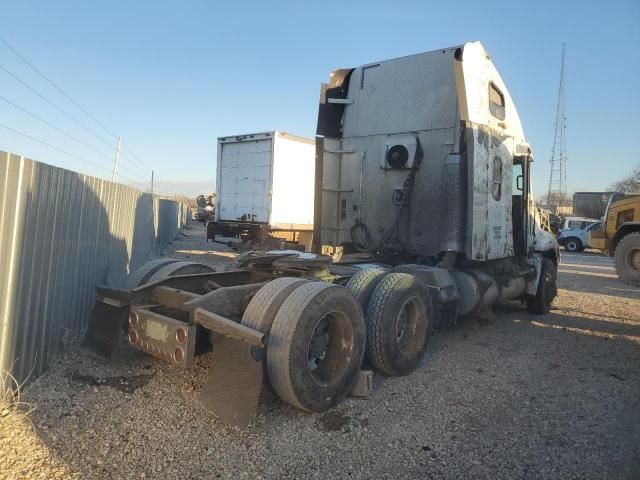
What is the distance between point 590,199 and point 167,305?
49.6 m

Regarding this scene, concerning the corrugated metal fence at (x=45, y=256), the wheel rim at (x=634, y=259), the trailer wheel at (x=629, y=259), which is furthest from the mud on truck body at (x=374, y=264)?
the wheel rim at (x=634, y=259)

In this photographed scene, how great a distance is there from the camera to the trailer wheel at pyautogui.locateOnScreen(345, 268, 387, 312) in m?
4.68

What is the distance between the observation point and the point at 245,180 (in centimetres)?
1546

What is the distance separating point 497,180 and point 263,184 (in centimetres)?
926

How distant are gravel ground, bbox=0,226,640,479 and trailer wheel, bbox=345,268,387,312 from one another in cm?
82

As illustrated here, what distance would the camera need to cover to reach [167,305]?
4266 mm

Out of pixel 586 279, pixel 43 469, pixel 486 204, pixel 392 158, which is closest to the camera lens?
pixel 43 469

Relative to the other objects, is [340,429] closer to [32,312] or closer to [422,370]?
[422,370]

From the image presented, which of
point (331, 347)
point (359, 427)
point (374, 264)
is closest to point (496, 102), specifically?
point (374, 264)

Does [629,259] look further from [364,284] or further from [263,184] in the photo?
[364,284]

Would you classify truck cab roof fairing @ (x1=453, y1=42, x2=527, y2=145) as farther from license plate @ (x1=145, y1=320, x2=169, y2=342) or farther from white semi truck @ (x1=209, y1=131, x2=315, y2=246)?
white semi truck @ (x1=209, y1=131, x2=315, y2=246)

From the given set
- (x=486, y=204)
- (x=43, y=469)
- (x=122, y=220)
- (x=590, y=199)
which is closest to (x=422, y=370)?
(x=486, y=204)

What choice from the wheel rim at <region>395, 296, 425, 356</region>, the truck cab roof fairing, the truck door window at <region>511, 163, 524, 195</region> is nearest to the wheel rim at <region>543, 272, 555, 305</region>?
the truck door window at <region>511, 163, 524, 195</region>

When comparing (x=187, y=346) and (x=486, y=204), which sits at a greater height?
(x=486, y=204)
